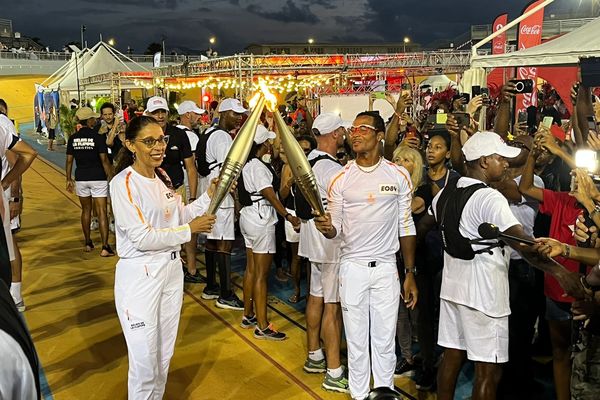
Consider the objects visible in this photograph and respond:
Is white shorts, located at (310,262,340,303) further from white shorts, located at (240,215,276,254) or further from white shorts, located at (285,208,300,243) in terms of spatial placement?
white shorts, located at (285,208,300,243)

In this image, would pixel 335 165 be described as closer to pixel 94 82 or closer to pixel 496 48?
pixel 496 48

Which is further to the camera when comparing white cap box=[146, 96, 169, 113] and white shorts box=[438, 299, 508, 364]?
white cap box=[146, 96, 169, 113]

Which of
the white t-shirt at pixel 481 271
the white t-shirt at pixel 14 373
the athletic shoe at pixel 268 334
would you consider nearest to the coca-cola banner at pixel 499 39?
the athletic shoe at pixel 268 334

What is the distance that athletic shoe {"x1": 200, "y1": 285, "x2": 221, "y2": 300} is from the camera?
7.07m

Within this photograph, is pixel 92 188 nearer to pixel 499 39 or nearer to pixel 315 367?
pixel 315 367

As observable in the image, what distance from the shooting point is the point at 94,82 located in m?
24.5

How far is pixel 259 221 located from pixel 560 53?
11.3 feet

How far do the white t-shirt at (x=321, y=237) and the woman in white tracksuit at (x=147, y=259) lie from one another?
1316mm

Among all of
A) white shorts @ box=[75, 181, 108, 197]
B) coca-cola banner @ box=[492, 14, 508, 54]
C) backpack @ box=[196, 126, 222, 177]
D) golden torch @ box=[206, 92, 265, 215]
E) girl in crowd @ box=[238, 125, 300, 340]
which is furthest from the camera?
coca-cola banner @ box=[492, 14, 508, 54]

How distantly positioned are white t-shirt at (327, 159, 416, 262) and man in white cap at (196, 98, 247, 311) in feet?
8.46

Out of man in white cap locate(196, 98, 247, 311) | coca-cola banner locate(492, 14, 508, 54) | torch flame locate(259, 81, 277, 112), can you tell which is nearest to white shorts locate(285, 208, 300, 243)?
man in white cap locate(196, 98, 247, 311)

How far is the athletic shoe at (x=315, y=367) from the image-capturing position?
16.6 ft

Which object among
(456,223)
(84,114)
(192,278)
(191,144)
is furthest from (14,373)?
(84,114)

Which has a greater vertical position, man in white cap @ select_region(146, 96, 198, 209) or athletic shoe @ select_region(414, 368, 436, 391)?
man in white cap @ select_region(146, 96, 198, 209)
